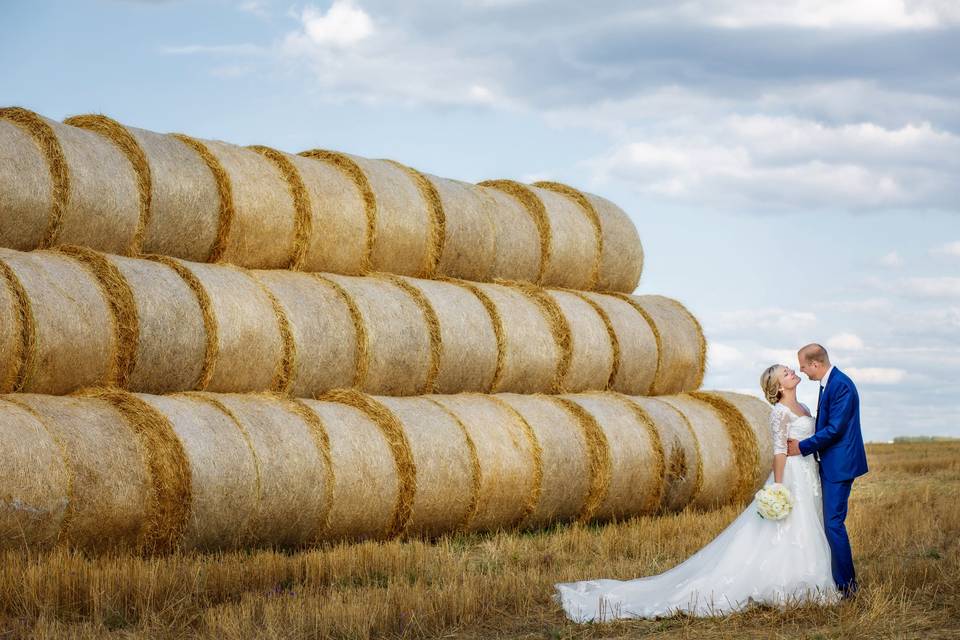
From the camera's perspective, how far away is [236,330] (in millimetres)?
9883

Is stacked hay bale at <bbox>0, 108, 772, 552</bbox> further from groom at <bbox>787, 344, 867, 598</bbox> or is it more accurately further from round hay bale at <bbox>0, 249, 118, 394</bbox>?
groom at <bbox>787, 344, 867, 598</bbox>

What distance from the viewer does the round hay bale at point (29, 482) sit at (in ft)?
26.0

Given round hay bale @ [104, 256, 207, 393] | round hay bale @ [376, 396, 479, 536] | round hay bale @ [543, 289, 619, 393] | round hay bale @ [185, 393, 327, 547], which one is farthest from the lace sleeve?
round hay bale @ [543, 289, 619, 393]

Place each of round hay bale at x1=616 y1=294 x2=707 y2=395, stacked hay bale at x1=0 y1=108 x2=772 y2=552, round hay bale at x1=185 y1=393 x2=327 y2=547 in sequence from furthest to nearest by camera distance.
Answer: round hay bale at x1=616 y1=294 x2=707 y2=395 < round hay bale at x1=185 y1=393 x2=327 y2=547 < stacked hay bale at x1=0 y1=108 x2=772 y2=552

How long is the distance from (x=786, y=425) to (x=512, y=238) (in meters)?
5.44

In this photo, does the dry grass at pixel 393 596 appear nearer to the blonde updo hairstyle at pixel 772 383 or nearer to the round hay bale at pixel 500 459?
the round hay bale at pixel 500 459

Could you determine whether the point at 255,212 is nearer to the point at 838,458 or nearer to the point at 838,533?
the point at 838,458

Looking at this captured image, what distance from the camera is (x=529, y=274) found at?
1333cm

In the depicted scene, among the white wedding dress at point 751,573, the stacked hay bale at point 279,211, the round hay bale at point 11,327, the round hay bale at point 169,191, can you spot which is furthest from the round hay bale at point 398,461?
the round hay bale at point 11,327

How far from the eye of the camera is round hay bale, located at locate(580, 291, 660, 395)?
524 inches

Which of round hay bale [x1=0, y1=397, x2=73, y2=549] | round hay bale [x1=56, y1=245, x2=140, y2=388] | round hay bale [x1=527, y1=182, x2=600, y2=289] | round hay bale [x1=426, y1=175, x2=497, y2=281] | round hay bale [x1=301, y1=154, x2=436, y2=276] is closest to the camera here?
round hay bale [x1=0, y1=397, x2=73, y2=549]

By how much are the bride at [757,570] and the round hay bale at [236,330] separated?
3379 millimetres

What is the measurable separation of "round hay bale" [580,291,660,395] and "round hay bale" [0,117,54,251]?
19.4 feet

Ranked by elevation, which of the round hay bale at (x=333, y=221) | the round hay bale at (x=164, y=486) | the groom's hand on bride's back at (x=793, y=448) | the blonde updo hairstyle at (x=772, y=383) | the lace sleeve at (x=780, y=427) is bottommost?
the round hay bale at (x=164, y=486)
